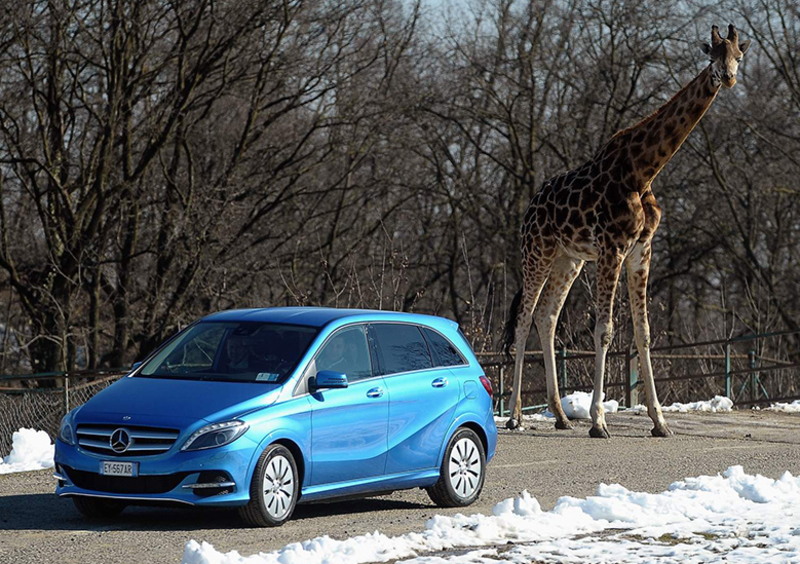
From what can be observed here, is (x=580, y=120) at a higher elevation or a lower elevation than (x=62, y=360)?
higher

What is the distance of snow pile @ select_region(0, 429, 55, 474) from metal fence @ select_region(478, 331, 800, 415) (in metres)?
8.08

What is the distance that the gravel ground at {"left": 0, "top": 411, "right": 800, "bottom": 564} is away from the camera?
9.55 metres

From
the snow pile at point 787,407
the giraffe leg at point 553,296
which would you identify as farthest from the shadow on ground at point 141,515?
the snow pile at point 787,407

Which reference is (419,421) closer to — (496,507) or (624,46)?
(496,507)

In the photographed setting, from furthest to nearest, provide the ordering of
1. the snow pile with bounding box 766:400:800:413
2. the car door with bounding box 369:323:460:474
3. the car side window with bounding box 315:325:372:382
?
the snow pile with bounding box 766:400:800:413, the car door with bounding box 369:323:460:474, the car side window with bounding box 315:325:372:382

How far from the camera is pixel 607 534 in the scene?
10.2 metres

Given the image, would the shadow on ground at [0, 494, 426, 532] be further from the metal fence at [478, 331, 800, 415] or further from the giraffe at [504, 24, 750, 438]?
the metal fence at [478, 331, 800, 415]

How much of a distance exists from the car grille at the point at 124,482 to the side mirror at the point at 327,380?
131cm

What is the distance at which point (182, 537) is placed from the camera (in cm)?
983

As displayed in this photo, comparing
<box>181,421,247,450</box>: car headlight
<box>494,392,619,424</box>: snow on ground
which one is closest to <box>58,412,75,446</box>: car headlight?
<box>181,421,247,450</box>: car headlight

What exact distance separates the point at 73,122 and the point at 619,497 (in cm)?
1961

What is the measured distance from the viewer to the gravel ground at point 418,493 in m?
9.55

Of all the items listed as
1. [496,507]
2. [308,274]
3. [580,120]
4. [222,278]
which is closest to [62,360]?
[222,278]

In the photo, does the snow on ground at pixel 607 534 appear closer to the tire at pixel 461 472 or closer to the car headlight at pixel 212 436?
the tire at pixel 461 472
